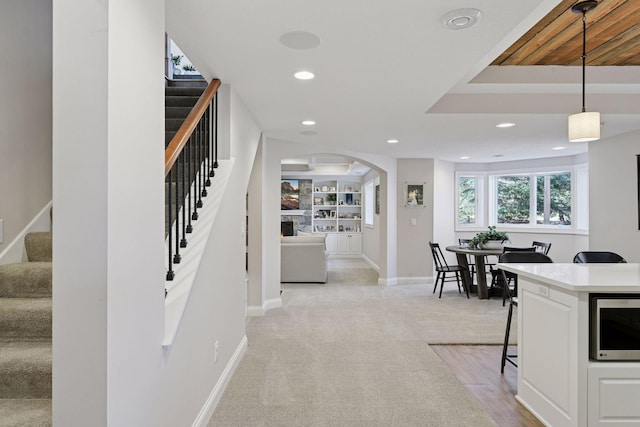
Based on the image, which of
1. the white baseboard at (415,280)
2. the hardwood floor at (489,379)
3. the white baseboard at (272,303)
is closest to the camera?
the hardwood floor at (489,379)

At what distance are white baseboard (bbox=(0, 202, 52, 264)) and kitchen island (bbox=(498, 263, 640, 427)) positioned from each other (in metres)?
3.15

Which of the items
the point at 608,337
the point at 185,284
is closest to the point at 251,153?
the point at 185,284

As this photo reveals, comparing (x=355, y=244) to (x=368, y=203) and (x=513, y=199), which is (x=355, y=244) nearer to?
(x=368, y=203)

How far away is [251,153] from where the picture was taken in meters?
3.87

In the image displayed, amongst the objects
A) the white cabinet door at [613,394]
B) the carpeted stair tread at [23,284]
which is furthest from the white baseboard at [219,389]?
the white cabinet door at [613,394]

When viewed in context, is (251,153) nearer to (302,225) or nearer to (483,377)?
(483,377)

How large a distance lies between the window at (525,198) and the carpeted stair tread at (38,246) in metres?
7.16

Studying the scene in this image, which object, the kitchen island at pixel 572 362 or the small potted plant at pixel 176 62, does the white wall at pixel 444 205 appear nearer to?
the small potted plant at pixel 176 62

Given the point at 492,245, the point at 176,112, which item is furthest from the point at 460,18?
the point at 492,245

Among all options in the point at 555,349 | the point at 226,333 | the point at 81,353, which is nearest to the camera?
the point at 81,353

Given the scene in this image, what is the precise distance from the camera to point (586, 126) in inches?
98.3

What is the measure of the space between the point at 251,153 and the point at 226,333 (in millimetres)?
1855

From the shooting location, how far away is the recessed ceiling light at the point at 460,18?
1.86 m

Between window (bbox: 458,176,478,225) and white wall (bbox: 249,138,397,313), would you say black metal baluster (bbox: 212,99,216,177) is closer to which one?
white wall (bbox: 249,138,397,313)
